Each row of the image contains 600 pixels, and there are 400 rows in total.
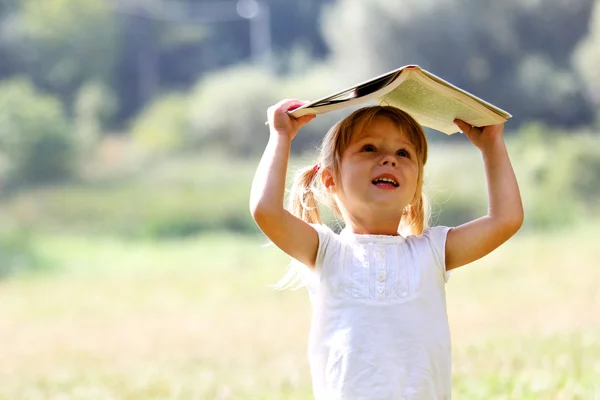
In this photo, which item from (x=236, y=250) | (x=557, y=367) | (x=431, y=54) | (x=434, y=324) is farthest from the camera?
(x=431, y=54)

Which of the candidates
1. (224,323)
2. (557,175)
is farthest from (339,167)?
Answer: (557,175)

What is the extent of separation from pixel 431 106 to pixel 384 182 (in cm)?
18

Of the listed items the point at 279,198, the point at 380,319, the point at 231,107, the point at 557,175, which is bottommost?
the point at 380,319

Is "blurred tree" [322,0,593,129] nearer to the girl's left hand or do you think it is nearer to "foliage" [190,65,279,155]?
"foliage" [190,65,279,155]

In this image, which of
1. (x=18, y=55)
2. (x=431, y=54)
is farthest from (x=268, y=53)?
(x=18, y=55)

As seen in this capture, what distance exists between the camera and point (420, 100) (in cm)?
186

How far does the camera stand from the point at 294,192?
2.04 metres

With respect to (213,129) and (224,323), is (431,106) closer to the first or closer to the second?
Answer: (224,323)

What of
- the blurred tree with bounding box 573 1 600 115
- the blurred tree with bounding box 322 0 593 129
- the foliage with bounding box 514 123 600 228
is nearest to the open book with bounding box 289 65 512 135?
the foliage with bounding box 514 123 600 228

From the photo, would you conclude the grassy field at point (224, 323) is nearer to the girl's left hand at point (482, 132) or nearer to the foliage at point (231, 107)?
the girl's left hand at point (482, 132)

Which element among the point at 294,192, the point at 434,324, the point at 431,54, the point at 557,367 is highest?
the point at 431,54

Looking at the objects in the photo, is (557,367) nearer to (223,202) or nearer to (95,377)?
(95,377)

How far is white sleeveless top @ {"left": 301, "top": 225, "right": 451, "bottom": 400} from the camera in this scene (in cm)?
173

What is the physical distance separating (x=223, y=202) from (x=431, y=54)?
328 centimetres
